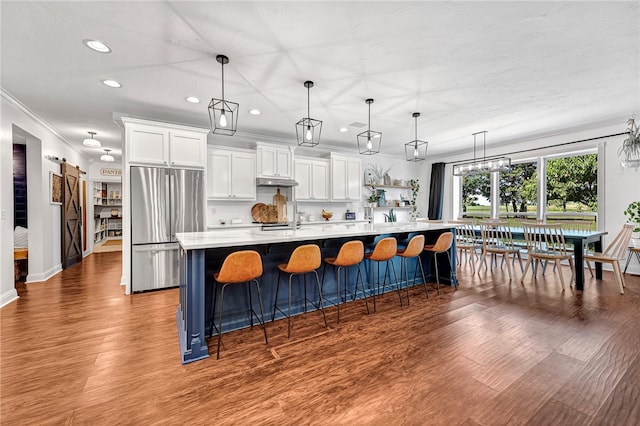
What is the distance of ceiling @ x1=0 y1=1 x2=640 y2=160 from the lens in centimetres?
213

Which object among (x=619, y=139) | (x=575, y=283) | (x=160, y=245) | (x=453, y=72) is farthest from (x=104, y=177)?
(x=619, y=139)

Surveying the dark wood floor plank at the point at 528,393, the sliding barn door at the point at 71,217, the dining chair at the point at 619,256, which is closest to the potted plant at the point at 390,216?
the dining chair at the point at 619,256

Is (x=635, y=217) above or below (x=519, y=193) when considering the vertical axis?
below

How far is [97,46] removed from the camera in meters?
2.52

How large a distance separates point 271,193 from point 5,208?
3.80 m

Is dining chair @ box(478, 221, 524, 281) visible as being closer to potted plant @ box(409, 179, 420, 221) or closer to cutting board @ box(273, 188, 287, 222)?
potted plant @ box(409, 179, 420, 221)

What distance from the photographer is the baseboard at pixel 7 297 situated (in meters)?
3.46

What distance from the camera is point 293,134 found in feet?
18.5

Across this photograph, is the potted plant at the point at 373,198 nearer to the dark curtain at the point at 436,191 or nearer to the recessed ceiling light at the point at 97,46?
the dark curtain at the point at 436,191

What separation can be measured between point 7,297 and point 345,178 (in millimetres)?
5794

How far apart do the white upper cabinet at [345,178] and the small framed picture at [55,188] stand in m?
5.32

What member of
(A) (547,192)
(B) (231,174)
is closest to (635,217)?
(A) (547,192)

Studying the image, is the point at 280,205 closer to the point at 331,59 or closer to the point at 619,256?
the point at 331,59

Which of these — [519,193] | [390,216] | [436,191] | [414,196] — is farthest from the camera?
[414,196]
